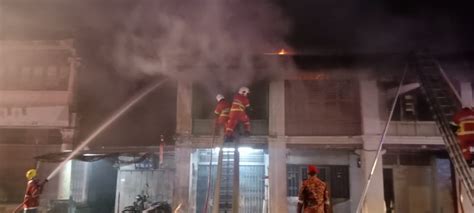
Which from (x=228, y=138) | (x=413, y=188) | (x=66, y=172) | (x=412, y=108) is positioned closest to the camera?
(x=228, y=138)

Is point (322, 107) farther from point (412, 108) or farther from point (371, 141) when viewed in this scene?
point (412, 108)

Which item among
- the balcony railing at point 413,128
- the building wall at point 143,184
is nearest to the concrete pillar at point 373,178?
the balcony railing at point 413,128

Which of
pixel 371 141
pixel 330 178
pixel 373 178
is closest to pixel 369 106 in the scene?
pixel 371 141

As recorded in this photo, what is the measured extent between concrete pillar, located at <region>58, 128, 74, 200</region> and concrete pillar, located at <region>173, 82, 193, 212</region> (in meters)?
4.45

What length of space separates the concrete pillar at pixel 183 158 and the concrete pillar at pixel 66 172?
175 inches

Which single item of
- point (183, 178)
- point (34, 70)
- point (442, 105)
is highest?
point (34, 70)

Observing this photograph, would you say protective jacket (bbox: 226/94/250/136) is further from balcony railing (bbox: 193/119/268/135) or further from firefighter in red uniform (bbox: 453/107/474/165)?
firefighter in red uniform (bbox: 453/107/474/165)

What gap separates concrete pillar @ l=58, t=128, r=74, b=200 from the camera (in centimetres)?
1553

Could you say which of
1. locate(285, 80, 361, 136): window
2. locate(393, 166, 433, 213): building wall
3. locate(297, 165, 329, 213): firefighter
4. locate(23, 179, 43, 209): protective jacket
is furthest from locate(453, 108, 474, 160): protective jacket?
locate(23, 179, 43, 209): protective jacket

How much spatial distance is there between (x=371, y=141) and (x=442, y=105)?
4438 mm

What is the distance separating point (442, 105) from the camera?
32.4 feet

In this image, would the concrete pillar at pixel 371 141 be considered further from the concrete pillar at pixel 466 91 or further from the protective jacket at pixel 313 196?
the protective jacket at pixel 313 196

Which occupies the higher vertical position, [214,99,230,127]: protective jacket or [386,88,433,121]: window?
[386,88,433,121]: window

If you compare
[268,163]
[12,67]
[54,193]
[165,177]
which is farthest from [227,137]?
[12,67]
